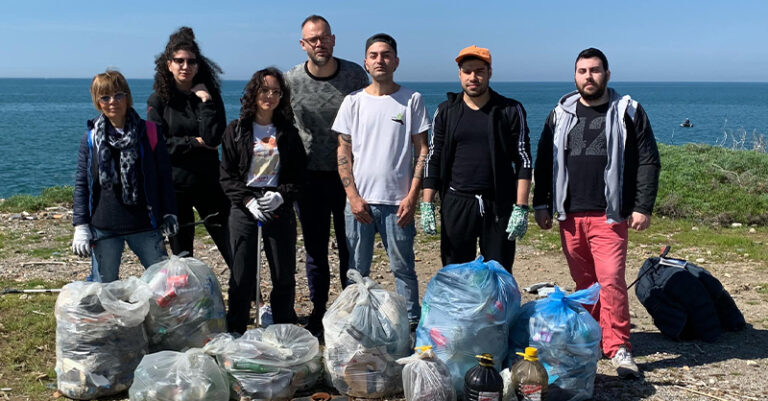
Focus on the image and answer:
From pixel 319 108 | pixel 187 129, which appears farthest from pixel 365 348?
pixel 187 129

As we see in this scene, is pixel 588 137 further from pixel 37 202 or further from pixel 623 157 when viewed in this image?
pixel 37 202

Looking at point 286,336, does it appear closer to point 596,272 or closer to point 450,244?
point 450,244

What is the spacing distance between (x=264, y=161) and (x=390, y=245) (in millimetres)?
1075

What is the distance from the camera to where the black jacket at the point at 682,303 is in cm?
563

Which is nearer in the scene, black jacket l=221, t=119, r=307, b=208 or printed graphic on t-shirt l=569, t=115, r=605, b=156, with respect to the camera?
printed graphic on t-shirt l=569, t=115, r=605, b=156

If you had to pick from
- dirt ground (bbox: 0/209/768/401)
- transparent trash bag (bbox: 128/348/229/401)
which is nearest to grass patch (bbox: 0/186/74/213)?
dirt ground (bbox: 0/209/768/401)

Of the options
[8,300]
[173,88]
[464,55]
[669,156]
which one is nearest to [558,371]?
[464,55]

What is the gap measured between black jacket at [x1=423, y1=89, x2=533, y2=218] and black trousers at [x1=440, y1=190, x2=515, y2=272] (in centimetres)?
8

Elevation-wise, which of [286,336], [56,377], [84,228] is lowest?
[56,377]

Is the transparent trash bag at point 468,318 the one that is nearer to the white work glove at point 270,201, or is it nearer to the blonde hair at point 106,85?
the white work glove at point 270,201

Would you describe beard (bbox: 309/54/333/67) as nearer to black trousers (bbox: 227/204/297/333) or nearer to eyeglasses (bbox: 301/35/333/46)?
eyeglasses (bbox: 301/35/333/46)

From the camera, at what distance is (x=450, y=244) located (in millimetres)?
5070

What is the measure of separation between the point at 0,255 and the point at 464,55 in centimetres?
619

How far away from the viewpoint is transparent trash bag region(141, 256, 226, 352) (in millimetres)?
4711
